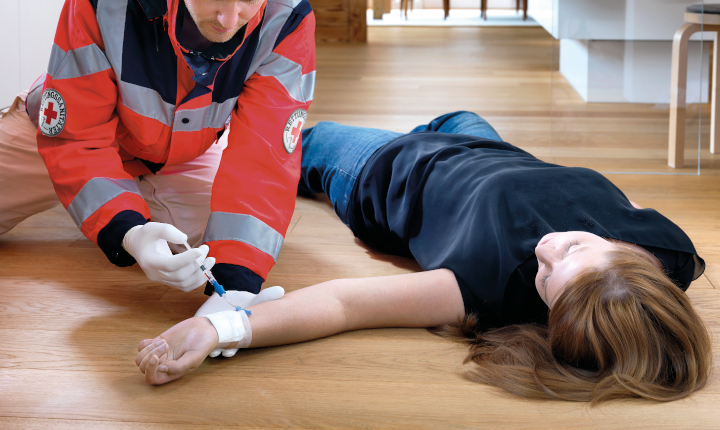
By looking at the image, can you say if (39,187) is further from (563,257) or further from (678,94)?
(678,94)

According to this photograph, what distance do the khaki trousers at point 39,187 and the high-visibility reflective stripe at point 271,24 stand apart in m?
0.41

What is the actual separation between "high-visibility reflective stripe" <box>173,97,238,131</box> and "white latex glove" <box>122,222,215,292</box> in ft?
0.87

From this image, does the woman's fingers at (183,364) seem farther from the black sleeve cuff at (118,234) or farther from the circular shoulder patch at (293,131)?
the circular shoulder patch at (293,131)

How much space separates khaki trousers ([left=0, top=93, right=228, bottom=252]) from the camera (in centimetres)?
144

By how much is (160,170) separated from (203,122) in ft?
0.88

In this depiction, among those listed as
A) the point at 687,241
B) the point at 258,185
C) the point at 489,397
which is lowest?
the point at 489,397

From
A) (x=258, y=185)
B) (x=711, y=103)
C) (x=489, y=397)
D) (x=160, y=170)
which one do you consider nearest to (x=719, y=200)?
(x=711, y=103)

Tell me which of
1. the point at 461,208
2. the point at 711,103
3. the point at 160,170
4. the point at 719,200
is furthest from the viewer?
the point at 711,103

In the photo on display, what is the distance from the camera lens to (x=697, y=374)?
3.05ft

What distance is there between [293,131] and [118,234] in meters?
0.34

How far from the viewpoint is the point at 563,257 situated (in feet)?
3.31

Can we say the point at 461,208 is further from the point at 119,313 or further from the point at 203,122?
the point at 119,313

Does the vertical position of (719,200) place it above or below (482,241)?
→ below

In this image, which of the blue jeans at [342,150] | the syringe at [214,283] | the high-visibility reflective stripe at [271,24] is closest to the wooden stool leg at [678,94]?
the blue jeans at [342,150]
